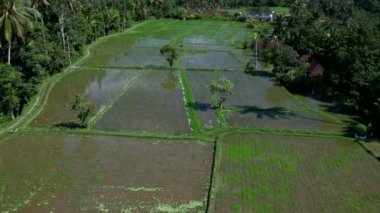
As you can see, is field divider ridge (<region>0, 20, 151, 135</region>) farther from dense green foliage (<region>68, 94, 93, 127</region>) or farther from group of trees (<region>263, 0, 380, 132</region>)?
group of trees (<region>263, 0, 380, 132</region>)

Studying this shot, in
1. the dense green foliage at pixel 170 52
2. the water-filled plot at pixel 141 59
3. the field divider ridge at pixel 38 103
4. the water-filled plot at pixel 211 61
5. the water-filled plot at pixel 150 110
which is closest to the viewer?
the field divider ridge at pixel 38 103

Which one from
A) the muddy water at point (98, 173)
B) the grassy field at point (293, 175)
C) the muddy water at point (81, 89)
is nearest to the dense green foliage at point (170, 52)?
the muddy water at point (81, 89)

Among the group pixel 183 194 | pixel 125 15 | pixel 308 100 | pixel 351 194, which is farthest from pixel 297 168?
pixel 125 15

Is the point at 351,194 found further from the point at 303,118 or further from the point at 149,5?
the point at 149,5

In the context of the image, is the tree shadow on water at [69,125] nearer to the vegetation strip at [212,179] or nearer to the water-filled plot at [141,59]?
the vegetation strip at [212,179]

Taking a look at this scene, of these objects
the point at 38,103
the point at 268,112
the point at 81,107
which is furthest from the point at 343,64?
the point at 38,103

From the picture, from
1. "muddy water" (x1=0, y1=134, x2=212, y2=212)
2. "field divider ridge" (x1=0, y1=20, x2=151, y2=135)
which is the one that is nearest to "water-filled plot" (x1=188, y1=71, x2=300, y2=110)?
"muddy water" (x1=0, y1=134, x2=212, y2=212)
